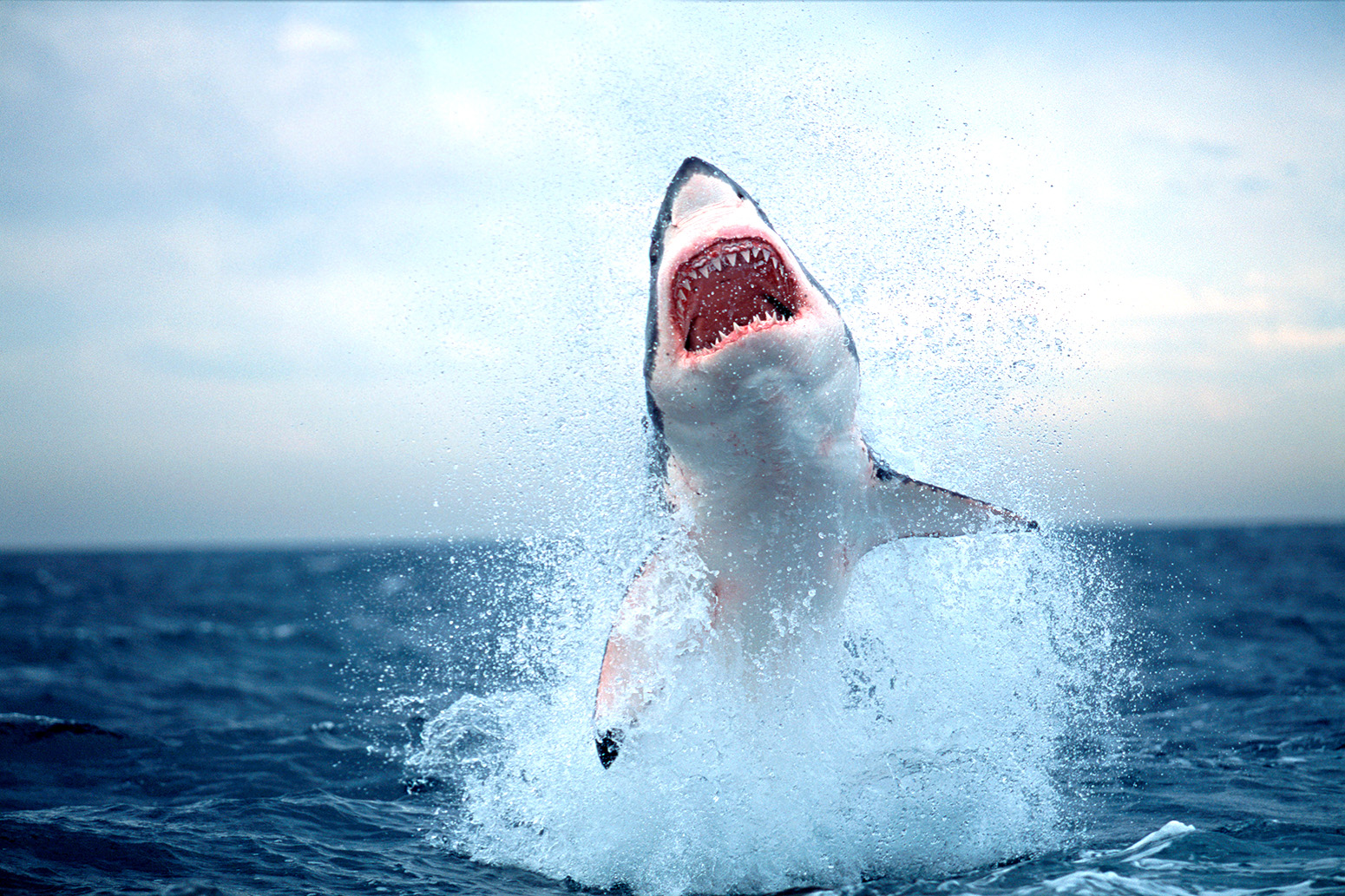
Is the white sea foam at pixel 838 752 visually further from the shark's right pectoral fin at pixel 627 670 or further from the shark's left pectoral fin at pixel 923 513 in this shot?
the shark's left pectoral fin at pixel 923 513

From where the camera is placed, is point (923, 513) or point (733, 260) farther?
point (923, 513)

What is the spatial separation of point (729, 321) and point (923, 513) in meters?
2.12

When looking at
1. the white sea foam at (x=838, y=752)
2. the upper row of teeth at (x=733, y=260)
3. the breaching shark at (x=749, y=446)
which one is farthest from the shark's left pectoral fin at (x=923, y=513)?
the upper row of teeth at (x=733, y=260)

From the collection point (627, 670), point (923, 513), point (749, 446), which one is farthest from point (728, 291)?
point (627, 670)

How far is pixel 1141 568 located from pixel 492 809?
46.5 meters

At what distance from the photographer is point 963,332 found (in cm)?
879

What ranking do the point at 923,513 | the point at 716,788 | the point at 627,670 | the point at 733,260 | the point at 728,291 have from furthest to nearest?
the point at 923,513 < the point at 627,670 < the point at 716,788 < the point at 728,291 < the point at 733,260

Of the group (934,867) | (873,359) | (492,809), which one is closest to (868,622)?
(934,867)

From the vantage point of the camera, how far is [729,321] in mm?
5961

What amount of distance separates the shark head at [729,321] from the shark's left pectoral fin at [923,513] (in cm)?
99

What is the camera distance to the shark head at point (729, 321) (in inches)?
220

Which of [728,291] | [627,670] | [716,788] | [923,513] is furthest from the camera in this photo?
[923,513]

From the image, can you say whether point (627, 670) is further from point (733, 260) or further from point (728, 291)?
point (733, 260)

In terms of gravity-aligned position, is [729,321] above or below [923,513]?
above
